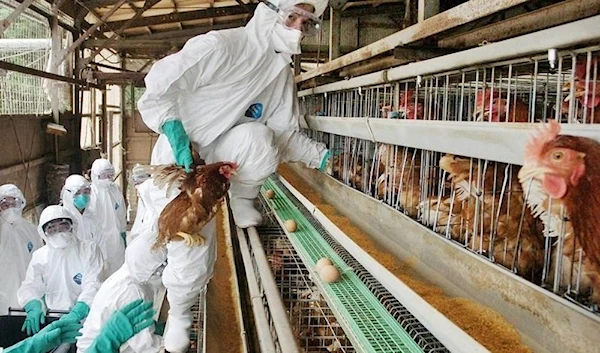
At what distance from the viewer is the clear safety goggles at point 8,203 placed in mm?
3443

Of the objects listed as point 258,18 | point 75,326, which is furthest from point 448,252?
point 75,326

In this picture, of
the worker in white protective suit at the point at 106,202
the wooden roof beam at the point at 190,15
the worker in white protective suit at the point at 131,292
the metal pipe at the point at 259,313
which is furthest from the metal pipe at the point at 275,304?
the wooden roof beam at the point at 190,15

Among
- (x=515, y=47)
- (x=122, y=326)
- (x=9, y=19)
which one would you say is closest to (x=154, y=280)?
(x=122, y=326)

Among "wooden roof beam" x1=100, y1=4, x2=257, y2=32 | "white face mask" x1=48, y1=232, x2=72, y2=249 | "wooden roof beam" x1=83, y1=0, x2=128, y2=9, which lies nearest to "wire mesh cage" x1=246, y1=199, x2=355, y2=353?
"white face mask" x1=48, y1=232, x2=72, y2=249

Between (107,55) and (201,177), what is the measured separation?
27.3 ft

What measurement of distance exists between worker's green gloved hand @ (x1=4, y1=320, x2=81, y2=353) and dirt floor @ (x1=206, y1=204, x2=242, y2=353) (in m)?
0.63

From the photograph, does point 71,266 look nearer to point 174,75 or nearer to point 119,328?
point 119,328

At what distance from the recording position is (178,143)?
1996 millimetres

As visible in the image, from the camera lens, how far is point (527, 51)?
1016mm

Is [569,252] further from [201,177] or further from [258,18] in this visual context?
[258,18]

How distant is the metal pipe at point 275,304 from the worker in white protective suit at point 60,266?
1252 millimetres

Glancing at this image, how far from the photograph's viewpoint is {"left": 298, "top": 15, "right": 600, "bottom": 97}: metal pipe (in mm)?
846

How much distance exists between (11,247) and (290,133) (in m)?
2.17

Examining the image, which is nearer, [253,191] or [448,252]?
[448,252]
